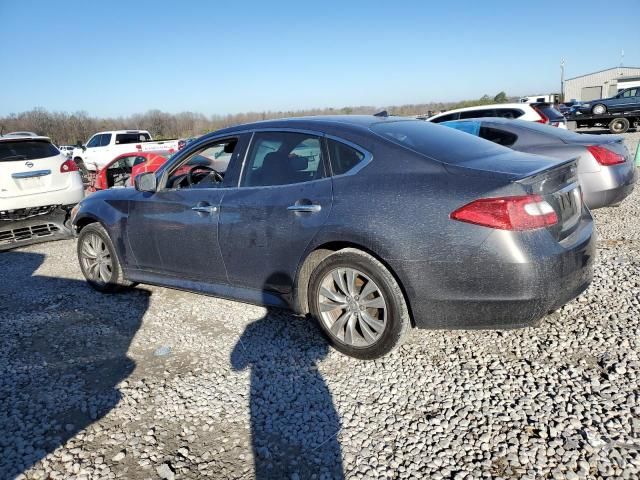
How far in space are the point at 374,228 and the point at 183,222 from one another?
6.07 ft

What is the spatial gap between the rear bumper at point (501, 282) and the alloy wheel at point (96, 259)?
343 cm

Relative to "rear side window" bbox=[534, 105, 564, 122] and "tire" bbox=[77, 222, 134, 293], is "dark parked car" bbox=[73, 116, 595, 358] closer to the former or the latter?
"tire" bbox=[77, 222, 134, 293]

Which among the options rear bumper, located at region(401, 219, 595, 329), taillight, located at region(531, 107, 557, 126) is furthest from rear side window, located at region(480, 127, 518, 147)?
taillight, located at region(531, 107, 557, 126)

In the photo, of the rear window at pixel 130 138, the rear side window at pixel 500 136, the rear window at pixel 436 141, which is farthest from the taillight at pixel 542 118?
the rear window at pixel 130 138

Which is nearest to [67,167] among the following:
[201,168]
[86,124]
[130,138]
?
[201,168]

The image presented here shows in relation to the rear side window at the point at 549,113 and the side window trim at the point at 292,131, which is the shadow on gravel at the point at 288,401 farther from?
the rear side window at the point at 549,113

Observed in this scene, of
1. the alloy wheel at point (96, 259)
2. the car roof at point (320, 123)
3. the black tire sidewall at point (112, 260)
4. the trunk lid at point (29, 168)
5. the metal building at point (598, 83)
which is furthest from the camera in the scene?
the metal building at point (598, 83)

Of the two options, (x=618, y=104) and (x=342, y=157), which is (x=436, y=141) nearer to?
(x=342, y=157)

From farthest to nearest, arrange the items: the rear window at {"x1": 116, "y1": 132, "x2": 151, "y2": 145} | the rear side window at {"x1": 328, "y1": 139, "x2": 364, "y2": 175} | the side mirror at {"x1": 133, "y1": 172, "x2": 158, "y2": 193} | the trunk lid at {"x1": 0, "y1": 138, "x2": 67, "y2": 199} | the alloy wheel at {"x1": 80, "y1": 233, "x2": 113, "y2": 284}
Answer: the rear window at {"x1": 116, "y1": 132, "x2": 151, "y2": 145}
the trunk lid at {"x1": 0, "y1": 138, "x2": 67, "y2": 199}
the alloy wheel at {"x1": 80, "y1": 233, "x2": 113, "y2": 284}
the side mirror at {"x1": 133, "y1": 172, "x2": 158, "y2": 193}
the rear side window at {"x1": 328, "y1": 139, "x2": 364, "y2": 175}

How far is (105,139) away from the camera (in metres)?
19.2

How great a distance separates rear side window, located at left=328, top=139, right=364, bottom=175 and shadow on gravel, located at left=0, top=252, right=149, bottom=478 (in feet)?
6.82

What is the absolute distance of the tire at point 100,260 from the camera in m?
4.88

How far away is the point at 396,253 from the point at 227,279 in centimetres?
156

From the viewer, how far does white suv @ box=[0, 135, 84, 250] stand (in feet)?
22.9
